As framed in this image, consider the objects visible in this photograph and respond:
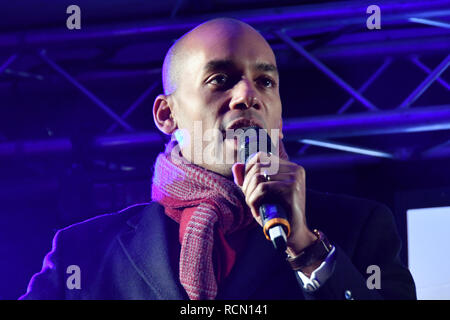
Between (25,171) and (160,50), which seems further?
(25,171)

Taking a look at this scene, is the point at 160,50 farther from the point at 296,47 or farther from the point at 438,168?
the point at 438,168

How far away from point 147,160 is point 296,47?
118 cm

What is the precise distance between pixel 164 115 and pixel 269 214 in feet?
2.39

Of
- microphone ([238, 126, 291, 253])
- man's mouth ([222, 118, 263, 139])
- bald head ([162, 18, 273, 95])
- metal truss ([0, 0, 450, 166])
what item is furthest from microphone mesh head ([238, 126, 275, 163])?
metal truss ([0, 0, 450, 166])

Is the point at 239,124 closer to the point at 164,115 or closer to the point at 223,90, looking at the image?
the point at 223,90

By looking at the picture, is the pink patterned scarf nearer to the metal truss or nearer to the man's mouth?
the man's mouth

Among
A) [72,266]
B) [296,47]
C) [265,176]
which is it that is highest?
[296,47]

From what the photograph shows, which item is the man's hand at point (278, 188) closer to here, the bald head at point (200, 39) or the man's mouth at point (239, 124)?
the man's mouth at point (239, 124)

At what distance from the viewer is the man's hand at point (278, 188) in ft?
3.47

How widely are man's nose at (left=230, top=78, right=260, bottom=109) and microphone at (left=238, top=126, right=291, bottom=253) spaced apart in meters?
0.20

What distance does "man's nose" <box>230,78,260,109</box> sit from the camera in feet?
4.57

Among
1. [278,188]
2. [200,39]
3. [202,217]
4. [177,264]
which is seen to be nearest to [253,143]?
[278,188]

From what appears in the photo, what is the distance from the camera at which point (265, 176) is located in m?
1.07

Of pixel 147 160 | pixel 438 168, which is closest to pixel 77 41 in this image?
pixel 147 160
